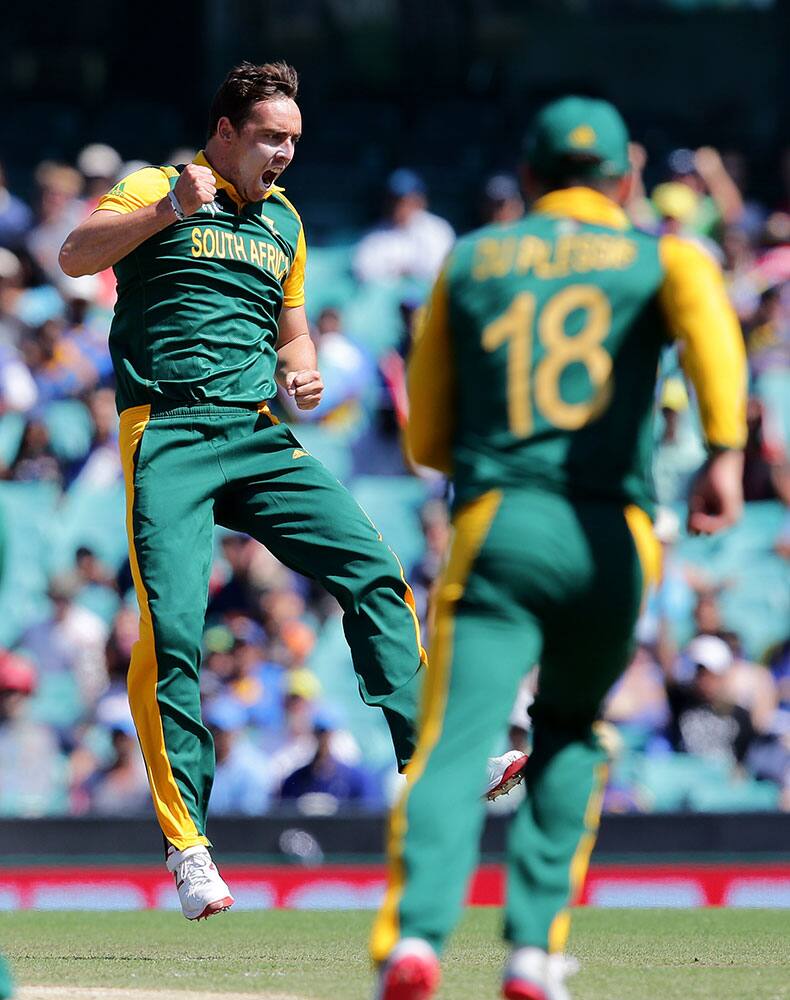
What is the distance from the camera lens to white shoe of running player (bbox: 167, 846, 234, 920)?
5918mm

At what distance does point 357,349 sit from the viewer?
13883 millimetres

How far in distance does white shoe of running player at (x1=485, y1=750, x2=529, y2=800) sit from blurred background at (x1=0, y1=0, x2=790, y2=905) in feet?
13.1

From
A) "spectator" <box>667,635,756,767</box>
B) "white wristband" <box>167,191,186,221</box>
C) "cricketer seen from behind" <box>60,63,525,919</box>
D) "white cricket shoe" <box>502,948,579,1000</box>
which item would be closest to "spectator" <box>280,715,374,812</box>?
"spectator" <box>667,635,756,767</box>

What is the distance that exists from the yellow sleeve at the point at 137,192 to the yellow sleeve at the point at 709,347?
7.16 feet

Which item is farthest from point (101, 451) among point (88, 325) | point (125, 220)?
point (125, 220)

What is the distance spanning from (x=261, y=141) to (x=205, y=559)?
1294mm

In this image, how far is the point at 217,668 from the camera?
11.9m

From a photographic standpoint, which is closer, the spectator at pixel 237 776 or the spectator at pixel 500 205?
the spectator at pixel 237 776

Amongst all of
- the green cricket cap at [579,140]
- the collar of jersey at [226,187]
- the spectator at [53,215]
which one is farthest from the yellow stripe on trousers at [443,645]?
the spectator at [53,215]

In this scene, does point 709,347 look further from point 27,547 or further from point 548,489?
point 27,547

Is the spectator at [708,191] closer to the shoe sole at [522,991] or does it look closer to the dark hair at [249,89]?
the dark hair at [249,89]

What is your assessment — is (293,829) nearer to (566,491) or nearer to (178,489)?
(178,489)

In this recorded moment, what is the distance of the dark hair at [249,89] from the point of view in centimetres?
621

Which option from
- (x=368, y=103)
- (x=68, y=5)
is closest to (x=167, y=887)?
(x=368, y=103)
